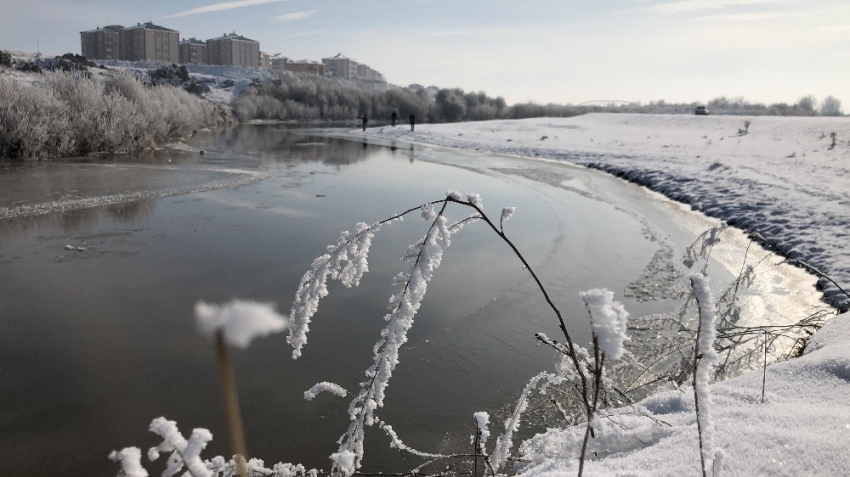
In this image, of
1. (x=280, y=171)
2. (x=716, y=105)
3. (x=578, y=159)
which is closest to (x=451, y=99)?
(x=716, y=105)

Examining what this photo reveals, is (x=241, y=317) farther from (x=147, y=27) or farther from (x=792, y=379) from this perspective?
(x=147, y=27)

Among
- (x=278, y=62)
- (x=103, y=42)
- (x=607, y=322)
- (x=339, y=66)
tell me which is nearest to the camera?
(x=607, y=322)

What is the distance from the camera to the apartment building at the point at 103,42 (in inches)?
4208

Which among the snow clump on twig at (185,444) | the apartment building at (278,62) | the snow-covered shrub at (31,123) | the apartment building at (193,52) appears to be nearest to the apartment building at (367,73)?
the apartment building at (278,62)

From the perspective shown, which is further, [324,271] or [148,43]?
[148,43]

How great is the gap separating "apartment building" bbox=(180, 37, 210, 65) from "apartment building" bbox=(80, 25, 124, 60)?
1267 cm

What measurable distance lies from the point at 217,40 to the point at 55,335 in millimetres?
130820

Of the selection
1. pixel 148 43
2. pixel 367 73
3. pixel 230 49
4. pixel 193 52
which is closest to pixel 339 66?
pixel 367 73

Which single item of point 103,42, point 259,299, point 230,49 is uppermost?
point 230,49

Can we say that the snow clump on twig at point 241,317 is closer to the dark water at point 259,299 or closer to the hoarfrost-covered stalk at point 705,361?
the dark water at point 259,299

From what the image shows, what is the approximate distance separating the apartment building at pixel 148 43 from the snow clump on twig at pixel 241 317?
4817 inches

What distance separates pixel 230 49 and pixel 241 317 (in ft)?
419

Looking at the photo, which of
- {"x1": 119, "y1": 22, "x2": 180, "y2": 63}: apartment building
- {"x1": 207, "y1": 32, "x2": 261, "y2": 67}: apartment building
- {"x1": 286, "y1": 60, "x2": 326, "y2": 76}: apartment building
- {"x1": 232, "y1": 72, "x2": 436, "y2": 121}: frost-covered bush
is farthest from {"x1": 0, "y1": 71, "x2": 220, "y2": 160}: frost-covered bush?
{"x1": 286, "y1": 60, "x2": 326, "y2": 76}: apartment building

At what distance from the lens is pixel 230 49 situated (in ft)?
393
